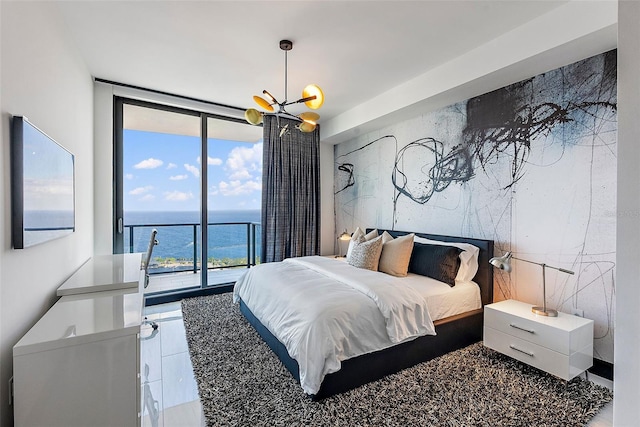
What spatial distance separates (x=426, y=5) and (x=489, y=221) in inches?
82.7

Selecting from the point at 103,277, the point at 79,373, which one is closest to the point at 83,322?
the point at 79,373

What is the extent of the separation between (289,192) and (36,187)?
3.35m

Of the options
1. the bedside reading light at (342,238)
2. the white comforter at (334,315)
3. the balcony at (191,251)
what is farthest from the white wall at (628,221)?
the balcony at (191,251)

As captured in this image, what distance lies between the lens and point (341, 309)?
207 centimetres

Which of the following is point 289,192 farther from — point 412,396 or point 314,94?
point 412,396

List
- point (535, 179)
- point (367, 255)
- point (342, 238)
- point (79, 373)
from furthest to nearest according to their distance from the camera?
1. point (342, 238)
2. point (367, 255)
3. point (535, 179)
4. point (79, 373)

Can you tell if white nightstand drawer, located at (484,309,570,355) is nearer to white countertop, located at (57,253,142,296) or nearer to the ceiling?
the ceiling

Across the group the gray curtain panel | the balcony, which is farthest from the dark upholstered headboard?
the balcony

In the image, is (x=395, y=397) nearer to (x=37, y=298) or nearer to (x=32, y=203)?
(x=37, y=298)

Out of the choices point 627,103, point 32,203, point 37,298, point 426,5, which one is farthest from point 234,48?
point 627,103

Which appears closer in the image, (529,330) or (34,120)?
(34,120)

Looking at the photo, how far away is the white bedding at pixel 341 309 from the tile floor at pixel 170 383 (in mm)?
697

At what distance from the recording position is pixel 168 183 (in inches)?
194

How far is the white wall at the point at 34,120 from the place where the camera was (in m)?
1.33
